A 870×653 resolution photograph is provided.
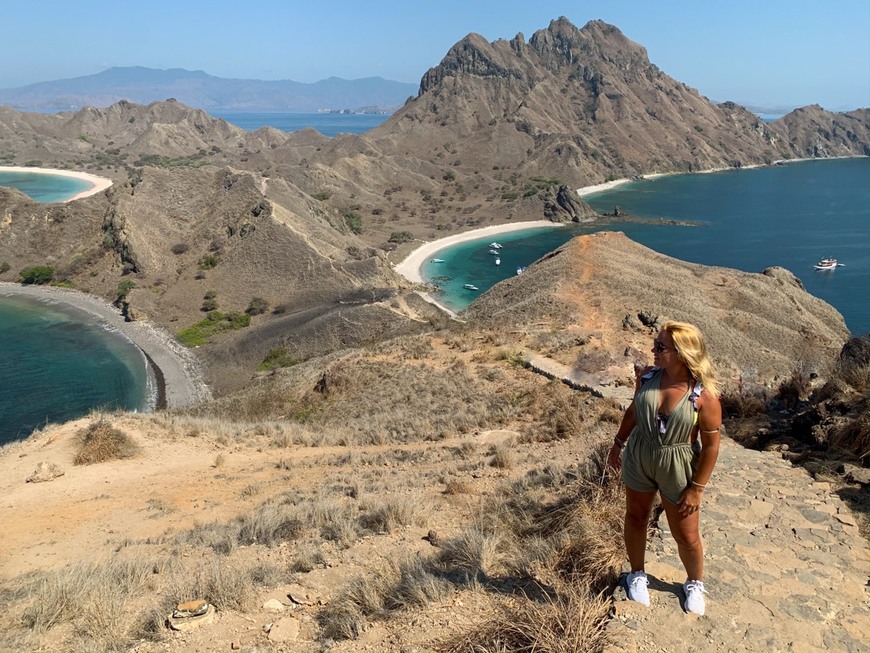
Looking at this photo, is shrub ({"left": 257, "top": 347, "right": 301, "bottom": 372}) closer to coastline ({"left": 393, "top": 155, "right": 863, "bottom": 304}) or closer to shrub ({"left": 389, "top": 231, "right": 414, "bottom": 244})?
coastline ({"left": 393, "top": 155, "right": 863, "bottom": 304})

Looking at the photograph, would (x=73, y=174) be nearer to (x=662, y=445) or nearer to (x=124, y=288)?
(x=124, y=288)

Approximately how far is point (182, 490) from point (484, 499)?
242 inches

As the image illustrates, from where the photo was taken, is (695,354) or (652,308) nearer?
(695,354)

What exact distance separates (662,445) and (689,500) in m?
0.48

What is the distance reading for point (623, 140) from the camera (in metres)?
149

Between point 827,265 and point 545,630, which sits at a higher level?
point 545,630

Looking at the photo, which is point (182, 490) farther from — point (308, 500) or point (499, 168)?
point (499, 168)

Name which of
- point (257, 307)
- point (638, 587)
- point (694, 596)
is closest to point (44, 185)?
point (257, 307)

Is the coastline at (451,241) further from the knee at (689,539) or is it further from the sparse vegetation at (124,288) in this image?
the knee at (689,539)

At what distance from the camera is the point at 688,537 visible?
14.5ft

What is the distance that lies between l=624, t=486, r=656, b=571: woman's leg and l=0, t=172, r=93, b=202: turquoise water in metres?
121

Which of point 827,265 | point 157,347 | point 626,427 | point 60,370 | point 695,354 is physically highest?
point 695,354

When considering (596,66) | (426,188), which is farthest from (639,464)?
(596,66)

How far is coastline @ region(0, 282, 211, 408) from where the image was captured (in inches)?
1299
